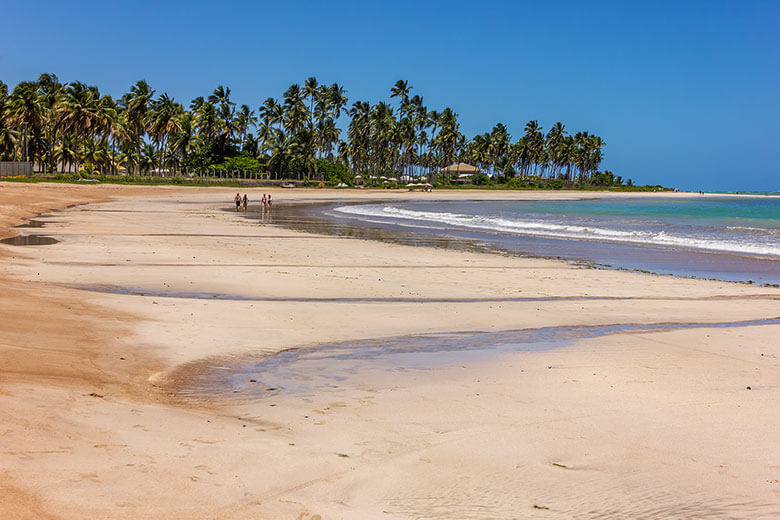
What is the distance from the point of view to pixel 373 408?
223 inches

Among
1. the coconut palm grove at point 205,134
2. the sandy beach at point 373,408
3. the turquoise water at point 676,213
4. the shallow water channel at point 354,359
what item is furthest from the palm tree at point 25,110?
the shallow water channel at point 354,359

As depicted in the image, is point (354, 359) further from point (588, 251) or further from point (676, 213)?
point (676, 213)

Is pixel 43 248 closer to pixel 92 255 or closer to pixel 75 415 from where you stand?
pixel 92 255

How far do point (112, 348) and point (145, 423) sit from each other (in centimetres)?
277

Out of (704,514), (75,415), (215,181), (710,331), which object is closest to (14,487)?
(75,415)

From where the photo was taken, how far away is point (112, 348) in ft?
23.8

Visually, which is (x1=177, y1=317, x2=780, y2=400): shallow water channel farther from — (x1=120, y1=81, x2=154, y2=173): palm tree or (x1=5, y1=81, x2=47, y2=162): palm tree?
(x1=120, y1=81, x2=154, y2=173): palm tree

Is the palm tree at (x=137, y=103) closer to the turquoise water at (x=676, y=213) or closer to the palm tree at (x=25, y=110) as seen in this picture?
the palm tree at (x=25, y=110)

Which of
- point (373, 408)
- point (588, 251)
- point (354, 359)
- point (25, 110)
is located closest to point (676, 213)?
point (588, 251)

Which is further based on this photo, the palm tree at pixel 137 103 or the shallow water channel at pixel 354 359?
the palm tree at pixel 137 103

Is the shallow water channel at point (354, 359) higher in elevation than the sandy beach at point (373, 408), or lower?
lower

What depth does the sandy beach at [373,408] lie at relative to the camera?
387cm

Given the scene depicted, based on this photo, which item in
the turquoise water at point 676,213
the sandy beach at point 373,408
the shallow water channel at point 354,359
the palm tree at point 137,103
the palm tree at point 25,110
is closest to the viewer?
the sandy beach at point 373,408

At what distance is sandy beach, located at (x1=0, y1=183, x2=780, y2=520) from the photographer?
3.87 meters
